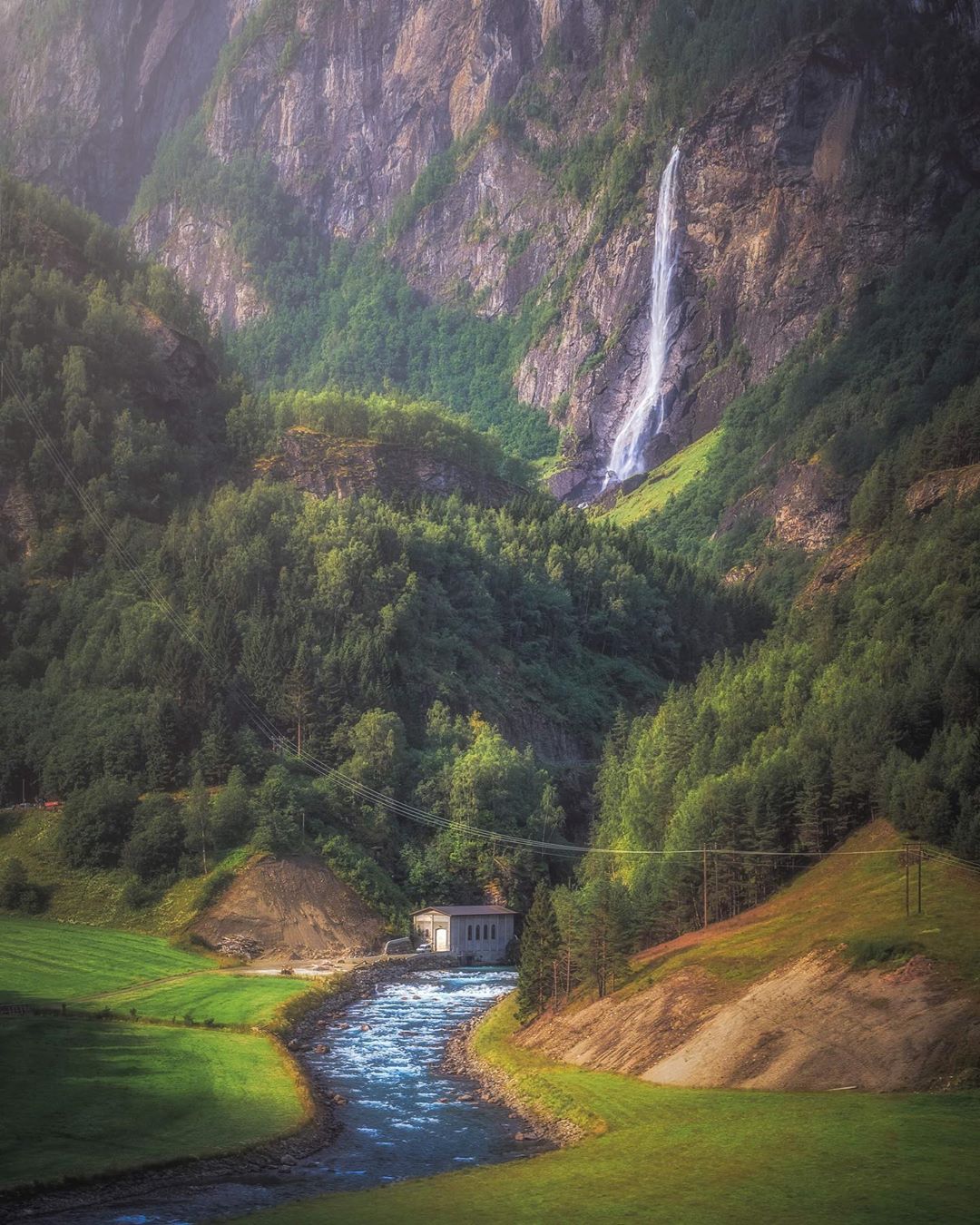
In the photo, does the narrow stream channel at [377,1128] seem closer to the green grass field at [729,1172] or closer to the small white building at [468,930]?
the green grass field at [729,1172]

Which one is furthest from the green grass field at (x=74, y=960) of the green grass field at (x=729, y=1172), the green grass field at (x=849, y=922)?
the green grass field at (x=729, y=1172)

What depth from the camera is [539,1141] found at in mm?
69062

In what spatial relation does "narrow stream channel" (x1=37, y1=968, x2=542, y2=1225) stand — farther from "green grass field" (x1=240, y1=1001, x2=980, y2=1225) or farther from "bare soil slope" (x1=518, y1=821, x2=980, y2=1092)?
"bare soil slope" (x1=518, y1=821, x2=980, y2=1092)

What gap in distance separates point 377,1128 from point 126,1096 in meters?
12.5

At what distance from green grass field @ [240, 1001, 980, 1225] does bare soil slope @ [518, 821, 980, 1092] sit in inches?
107

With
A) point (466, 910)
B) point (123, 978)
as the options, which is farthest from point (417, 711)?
point (123, 978)

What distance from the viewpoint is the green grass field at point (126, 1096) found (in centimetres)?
6388

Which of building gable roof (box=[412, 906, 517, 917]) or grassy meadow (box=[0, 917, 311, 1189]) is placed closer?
grassy meadow (box=[0, 917, 311, 1189])

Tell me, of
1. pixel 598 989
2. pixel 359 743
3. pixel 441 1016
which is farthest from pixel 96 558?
pixel 598 989

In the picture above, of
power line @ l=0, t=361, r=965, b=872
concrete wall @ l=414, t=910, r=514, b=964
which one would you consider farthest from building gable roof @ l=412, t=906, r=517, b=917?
power line @ l=0, t=361, r=965, b=872

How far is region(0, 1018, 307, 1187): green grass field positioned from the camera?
63875mm

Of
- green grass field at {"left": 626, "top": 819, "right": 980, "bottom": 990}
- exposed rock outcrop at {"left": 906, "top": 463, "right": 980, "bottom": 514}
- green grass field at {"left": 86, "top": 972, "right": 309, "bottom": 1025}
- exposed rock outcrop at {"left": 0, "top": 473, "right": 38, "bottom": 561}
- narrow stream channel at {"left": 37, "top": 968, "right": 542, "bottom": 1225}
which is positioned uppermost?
exposed rock outcrop at {"left": 0, "top": 473, "right": 38, "bottom": 561}

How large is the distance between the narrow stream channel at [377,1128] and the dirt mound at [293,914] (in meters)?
27.0

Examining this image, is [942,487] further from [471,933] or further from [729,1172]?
[729,1172]
